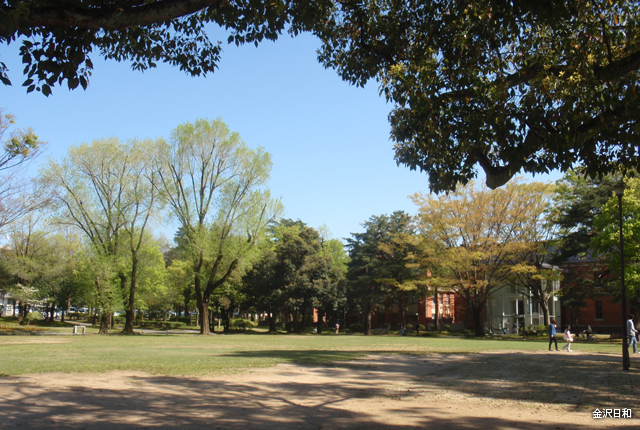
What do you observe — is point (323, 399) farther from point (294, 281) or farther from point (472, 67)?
point (294, 281)

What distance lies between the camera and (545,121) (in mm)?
9117

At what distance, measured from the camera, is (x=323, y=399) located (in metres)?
9.46

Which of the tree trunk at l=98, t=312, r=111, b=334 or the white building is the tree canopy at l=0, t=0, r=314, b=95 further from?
the white building

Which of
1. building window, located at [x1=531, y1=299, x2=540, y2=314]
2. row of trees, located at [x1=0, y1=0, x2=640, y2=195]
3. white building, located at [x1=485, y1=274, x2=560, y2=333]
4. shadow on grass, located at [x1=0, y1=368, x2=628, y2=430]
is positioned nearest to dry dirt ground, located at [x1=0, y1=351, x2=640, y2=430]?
shadow on grass, located at [x1=0, y1=368, x2=628, y2=430]

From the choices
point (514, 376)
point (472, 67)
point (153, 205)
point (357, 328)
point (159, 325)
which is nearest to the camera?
point (472, 67)

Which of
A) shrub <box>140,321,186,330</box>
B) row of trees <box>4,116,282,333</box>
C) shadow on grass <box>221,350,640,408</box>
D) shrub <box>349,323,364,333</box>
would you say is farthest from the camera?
shrub <box>349,323,364,333</box>

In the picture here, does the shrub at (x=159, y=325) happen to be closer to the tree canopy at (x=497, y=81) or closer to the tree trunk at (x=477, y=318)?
the tree trunk at (x=477, y=318)

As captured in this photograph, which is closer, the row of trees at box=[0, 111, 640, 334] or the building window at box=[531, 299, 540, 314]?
the row of trees at box=[0, 111, 640, 334]

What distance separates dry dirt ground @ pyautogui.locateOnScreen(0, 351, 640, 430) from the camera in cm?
738

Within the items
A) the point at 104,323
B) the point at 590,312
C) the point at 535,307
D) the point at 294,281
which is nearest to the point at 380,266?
the point at 294,281

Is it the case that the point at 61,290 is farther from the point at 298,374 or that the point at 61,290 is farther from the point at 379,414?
the point at 379,414

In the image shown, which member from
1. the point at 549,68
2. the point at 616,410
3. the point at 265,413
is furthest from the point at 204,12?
the point at 616,410

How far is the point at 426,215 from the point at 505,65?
3645 cm

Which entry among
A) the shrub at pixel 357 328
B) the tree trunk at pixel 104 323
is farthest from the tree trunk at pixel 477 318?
the tree trunk at pixel 104 323
